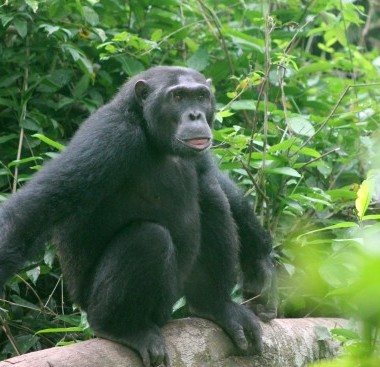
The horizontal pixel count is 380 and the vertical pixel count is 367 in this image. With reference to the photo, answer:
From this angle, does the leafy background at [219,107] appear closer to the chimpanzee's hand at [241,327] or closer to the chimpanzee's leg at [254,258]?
the chimpanzee's leg at [254,258]

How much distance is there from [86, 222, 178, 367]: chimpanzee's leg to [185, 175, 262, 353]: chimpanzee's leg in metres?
0.71

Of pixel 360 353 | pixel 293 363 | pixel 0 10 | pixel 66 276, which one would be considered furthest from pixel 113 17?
pixel 360 353

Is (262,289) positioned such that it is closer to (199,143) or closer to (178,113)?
(199,143)

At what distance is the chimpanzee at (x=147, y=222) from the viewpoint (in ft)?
17.9

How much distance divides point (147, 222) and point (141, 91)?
1.30 metres

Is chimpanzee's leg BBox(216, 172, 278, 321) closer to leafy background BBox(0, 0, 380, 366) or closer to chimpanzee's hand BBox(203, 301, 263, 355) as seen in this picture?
leafy background BBox(0, 0, 380, 366)

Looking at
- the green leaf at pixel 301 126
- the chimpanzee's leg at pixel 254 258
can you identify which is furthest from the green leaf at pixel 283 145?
the chimpanzee's leg at pixel 254 258

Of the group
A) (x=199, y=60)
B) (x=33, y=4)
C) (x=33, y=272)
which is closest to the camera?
(x=33, y=272)

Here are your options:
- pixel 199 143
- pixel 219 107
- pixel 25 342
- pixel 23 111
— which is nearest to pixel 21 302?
pixel 25 342

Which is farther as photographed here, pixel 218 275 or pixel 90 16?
pixel 90 16

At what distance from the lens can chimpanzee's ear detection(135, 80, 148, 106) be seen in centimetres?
632

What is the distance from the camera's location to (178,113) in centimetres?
629

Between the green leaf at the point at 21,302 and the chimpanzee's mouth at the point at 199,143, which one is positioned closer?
the chimpanzee's mouth at the point at 199,143

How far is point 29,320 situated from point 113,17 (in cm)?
426
